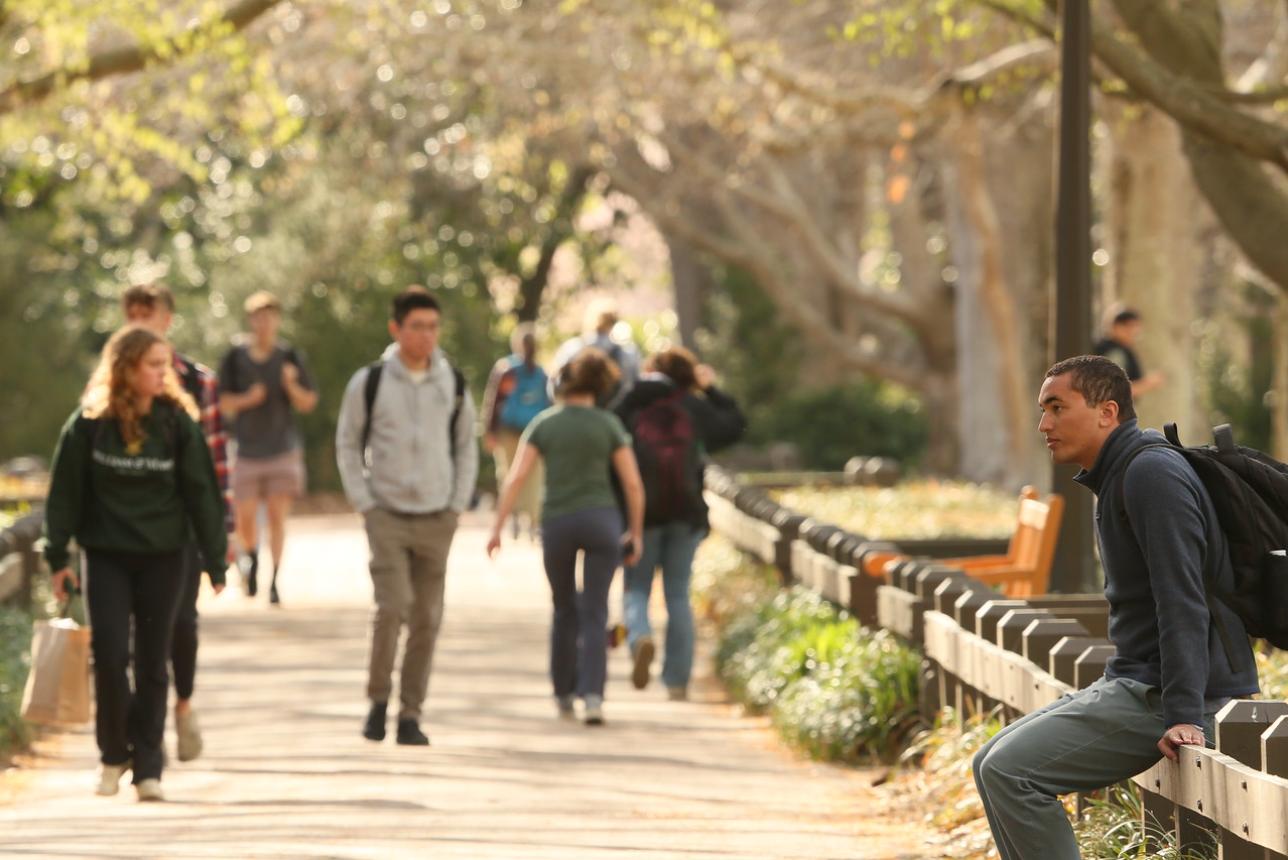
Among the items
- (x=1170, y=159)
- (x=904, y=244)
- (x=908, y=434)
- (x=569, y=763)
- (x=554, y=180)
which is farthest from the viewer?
(x=554, y=180)

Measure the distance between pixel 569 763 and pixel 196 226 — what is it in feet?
100

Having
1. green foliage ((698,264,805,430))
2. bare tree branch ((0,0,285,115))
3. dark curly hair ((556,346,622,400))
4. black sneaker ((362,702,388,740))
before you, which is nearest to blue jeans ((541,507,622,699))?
dark curly hair ((556,346,622,400))

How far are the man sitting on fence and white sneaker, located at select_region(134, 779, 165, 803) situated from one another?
408 centimetres

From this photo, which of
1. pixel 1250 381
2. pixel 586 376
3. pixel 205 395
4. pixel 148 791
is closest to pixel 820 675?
pixel 586 376

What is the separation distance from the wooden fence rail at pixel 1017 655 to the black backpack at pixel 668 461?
28.1 inches

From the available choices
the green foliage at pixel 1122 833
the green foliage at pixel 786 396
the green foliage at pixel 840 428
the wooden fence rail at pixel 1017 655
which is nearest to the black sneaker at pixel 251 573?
→ the wooden fence rail at pixel 1017 655

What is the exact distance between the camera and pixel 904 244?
29766mm

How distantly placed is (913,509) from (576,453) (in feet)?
29.2

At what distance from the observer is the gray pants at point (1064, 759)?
230 inches

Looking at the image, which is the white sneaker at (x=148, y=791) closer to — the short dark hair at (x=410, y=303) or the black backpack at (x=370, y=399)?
the black backpack at (x=370, y=399)

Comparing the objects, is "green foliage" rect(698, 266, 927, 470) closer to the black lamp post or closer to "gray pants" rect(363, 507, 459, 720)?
the black lamp post

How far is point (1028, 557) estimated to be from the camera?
438 inches

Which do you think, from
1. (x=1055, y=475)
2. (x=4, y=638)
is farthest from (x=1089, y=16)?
(x=4, y=638)

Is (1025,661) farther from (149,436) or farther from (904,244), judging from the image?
(904,244)
